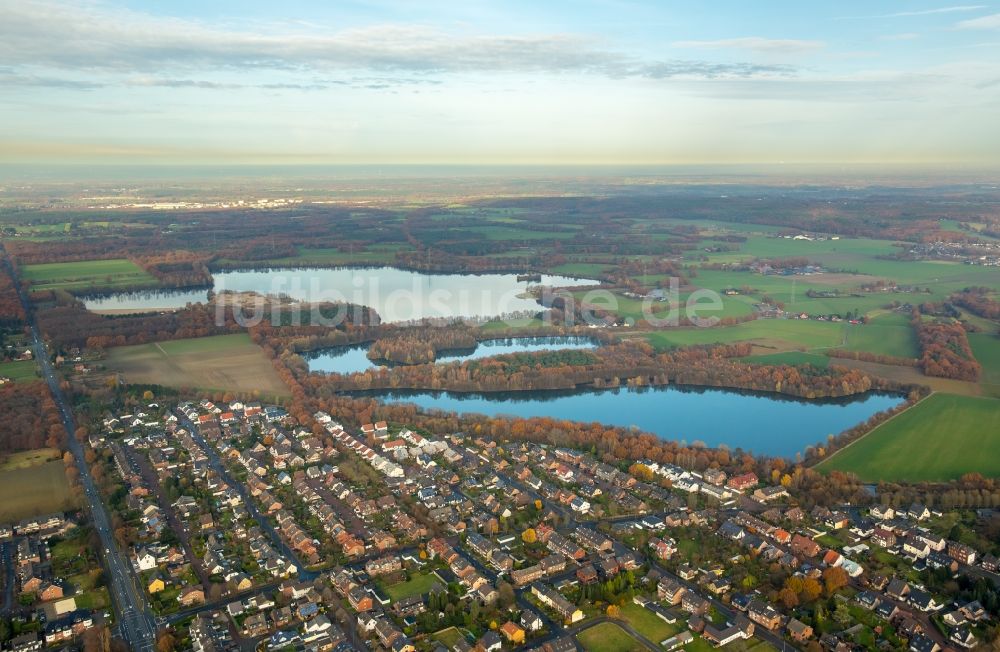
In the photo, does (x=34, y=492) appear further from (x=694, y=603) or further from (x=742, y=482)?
(x=742, y=482)

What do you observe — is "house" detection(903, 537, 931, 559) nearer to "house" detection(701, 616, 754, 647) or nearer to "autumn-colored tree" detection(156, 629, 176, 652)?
"house" detection(701, 616, 754, 647)

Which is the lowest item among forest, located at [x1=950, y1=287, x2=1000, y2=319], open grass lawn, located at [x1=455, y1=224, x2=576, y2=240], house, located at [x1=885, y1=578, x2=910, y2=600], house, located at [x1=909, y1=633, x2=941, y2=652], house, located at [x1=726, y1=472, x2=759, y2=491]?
house, located at [x1=909, y1=633, x2=941, y2=652]

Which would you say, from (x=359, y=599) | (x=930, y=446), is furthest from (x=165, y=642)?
(x=930, y=446)

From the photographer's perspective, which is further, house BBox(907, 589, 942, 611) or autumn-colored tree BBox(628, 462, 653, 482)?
autumn-colored tree BBox(628, 462, 653, 482)

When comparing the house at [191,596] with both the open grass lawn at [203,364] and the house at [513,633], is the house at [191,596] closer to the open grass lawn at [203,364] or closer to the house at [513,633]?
the house at [513,633]

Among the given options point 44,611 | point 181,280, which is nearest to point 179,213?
point 181,280

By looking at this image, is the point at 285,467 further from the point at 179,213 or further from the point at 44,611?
the point at 179,213

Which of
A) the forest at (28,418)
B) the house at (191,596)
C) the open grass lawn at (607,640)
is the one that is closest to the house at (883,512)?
the open grass lawn at (607,640)

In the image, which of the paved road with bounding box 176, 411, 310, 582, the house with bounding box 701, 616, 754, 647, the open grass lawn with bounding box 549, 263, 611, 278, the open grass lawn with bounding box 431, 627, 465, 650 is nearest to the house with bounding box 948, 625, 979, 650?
the house with bounding box 701, 616, 754, 647
